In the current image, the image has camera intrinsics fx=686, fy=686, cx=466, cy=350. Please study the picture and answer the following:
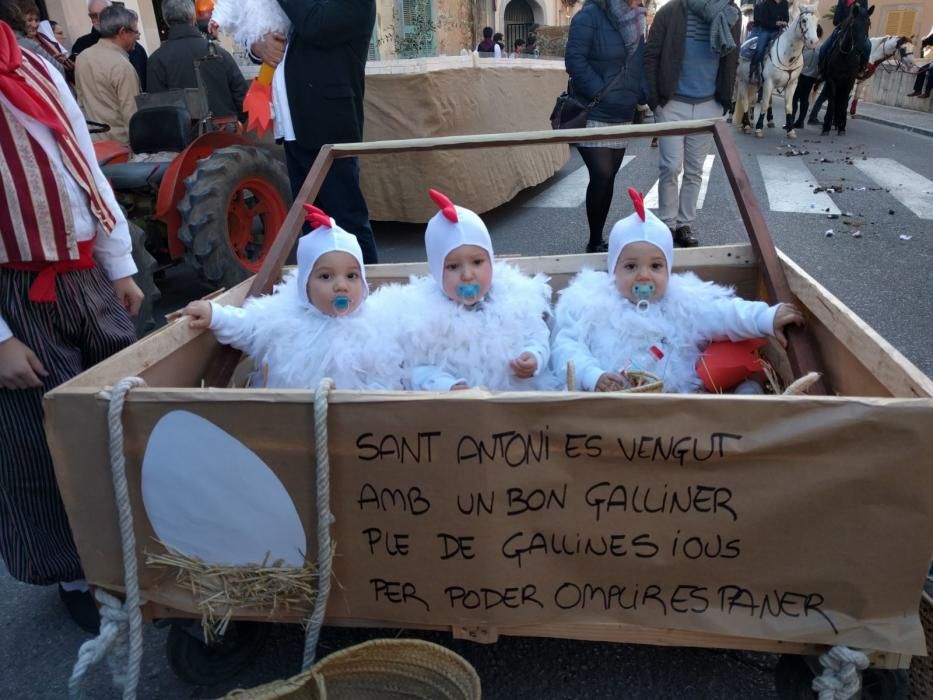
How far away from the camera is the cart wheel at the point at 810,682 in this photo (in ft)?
5.26

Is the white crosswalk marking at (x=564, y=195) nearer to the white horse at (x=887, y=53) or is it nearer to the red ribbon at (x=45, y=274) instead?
the red ribbon at (x=45, y=274)

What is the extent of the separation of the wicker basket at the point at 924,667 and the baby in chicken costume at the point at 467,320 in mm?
1217

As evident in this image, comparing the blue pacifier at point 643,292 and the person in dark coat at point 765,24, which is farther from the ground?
the person in dark coat at point 765,24

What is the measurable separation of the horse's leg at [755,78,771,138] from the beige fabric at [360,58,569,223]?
22.4 feet

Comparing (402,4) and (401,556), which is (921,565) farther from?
(402,4)

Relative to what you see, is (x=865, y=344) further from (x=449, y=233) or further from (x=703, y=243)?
(x=703, y=243)

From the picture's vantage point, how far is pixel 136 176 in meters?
4.39

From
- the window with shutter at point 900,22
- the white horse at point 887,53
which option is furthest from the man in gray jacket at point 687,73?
the window with shutter at point 900,22

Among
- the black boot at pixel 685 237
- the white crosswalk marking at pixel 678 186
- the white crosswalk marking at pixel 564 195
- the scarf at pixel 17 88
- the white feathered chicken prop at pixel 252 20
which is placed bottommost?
the white crosswalk marking at pixel 564 195

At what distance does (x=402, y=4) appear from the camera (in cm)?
2131

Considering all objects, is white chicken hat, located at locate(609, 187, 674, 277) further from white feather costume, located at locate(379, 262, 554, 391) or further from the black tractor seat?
the black tractor seat

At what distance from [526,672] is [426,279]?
1.36m

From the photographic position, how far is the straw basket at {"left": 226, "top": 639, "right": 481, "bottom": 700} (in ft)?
5.21

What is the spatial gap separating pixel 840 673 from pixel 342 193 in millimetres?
3167
